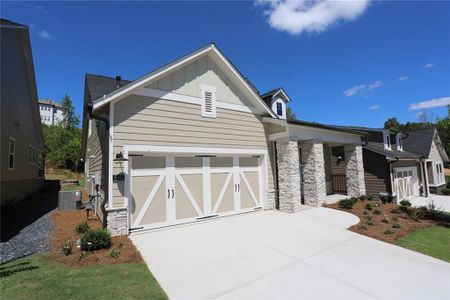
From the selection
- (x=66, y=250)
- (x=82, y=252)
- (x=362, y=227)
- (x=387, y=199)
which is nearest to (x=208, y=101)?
(x=82, y=252)

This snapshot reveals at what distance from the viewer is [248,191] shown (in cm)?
1012

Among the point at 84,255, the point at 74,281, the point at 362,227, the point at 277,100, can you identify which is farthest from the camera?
the point at 277,100

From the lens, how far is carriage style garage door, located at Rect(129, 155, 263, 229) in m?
7.46

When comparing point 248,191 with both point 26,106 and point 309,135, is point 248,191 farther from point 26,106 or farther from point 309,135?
point 26,106

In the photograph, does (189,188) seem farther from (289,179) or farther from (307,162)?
(307,162)

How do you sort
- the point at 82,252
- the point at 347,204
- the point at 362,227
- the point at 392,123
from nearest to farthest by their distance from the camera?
1. the point at 82,252
2. the point at 362,227
3. the point at 347,204
4. the point at 392,123

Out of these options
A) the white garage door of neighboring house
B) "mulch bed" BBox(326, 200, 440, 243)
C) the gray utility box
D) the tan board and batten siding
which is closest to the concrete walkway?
the white garage door of neighboring house

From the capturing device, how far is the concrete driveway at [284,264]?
414 centimetres

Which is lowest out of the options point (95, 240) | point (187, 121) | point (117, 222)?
point (95, 240)

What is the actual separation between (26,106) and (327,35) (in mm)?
18511

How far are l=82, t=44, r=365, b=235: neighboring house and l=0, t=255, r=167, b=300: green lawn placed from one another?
6.81 ft

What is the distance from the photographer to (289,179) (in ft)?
33.3

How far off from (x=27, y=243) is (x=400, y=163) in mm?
20950

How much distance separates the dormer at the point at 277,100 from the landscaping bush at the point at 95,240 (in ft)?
34.3
